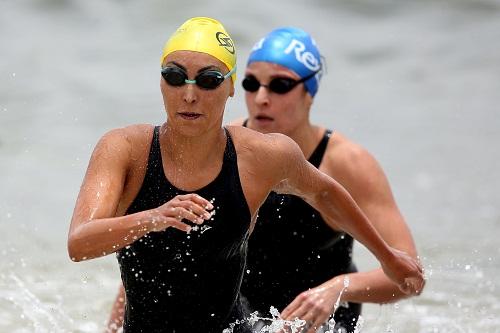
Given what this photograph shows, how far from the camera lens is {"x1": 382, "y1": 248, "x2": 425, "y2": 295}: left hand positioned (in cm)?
521

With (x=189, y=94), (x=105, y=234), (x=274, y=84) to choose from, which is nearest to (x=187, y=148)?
(x=189, y=94)

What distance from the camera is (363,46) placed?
16.6 meters

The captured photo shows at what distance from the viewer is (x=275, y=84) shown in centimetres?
680

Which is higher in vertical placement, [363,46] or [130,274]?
[363,46]

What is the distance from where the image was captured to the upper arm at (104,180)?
13.9 ft

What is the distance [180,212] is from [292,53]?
3303 millimetres

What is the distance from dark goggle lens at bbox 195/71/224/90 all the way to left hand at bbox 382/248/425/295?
1.27 meters

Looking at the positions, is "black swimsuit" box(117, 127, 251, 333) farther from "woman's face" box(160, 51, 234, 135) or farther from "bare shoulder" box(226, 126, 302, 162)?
"woman's face" box(160, 51, 234, 135)

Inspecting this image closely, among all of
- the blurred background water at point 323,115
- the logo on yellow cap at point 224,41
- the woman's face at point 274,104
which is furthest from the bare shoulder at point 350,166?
the logo on yellow cap at point 224,41

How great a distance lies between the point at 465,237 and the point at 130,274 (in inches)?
259

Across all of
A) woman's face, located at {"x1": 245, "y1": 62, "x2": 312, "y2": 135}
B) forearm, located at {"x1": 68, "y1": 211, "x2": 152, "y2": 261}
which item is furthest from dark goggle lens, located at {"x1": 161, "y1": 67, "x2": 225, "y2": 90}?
woman's face, located at {"x1": 245, "y1": 62, "x2": 312, "y2": 135}

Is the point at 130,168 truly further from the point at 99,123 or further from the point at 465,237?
the point at 99,123

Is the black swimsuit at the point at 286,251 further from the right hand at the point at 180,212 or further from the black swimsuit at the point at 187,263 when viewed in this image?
the right hand at the point at 180,212

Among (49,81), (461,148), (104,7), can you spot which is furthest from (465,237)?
(104,7)
